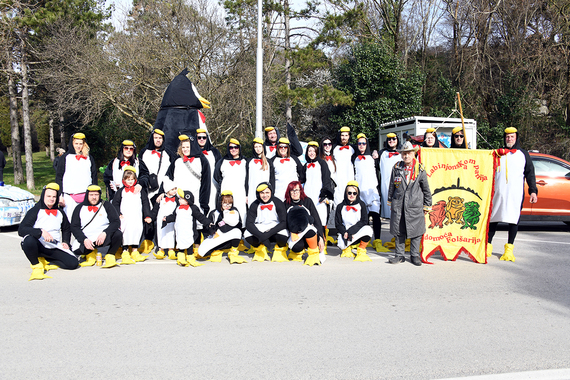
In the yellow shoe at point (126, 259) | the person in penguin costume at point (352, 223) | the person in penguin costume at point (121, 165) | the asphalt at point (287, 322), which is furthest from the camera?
the person in penguin costume at point (121, 165)

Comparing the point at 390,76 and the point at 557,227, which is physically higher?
the point at 390,76

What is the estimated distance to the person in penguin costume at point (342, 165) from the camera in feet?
26.7

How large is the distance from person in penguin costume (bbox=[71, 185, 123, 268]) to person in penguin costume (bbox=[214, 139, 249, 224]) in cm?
178

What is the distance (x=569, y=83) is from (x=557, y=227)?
41.5 ft

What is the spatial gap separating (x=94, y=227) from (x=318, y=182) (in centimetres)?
361

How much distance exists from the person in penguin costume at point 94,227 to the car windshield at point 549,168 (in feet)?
27.7

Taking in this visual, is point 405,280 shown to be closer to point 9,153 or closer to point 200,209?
point 200,209

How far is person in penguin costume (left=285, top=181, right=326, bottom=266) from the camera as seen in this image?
6.66 meters

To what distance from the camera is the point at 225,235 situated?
6746 mm

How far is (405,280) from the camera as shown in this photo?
224 inches

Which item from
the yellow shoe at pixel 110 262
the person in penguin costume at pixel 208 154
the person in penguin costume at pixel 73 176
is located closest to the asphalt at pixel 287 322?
the yellow shoe at pixel 110 262

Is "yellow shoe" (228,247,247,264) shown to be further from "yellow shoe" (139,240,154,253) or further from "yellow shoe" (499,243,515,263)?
"yellow shoe" (499,243,515,263)

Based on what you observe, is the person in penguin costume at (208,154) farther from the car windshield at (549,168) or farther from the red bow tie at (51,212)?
the car windshield at (549,168)

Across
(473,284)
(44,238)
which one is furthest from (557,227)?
(44,238)
